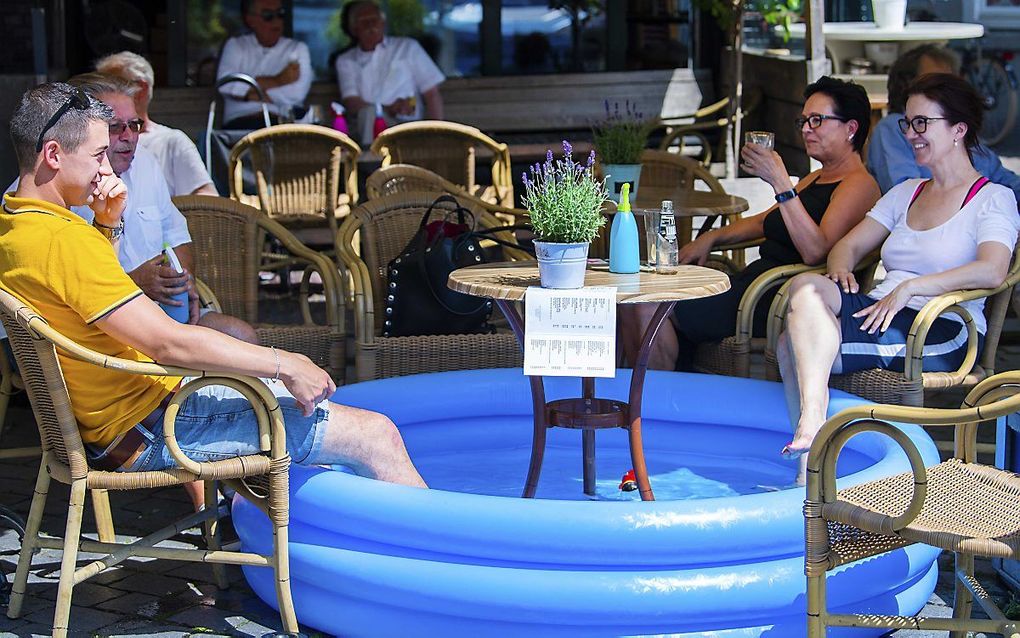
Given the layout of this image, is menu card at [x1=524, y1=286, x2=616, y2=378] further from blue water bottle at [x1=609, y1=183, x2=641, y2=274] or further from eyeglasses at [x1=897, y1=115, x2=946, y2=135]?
eyeglasses at [x1=897, y1=115, x2=946, y2=135]

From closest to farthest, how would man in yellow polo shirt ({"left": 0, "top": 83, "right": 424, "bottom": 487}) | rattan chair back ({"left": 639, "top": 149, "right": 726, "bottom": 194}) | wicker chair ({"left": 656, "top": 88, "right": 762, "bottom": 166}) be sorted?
man in yellow polo shirt ({"left": 0, "top": 83, "right": 424, "bottom": 487})
rattan chair back ({"left": 639, "top": 149, "right": 726, "bottom": 194})
wicker chair ({"left": 656, "top": 88, "right": 762, "bottom": 166})

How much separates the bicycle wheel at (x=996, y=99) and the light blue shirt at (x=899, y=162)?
3770 mm

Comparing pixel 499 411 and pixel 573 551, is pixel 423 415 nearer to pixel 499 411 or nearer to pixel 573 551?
pixel 499 411

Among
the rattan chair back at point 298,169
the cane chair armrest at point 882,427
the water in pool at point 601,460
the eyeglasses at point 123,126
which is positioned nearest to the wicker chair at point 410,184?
the rattan chair back at point 298,169

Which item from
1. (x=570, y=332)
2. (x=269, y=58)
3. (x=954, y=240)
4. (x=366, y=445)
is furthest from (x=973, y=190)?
(x=269, y=58)

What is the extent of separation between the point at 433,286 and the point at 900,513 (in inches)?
Result: 85.1

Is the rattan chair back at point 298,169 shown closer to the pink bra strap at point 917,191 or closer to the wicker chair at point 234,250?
the wicker chair at point 234,250

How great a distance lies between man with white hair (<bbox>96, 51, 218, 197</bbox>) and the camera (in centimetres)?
501

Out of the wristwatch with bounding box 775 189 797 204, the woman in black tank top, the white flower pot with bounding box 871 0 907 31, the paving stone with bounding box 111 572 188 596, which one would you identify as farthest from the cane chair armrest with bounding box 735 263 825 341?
the white flower pot with bounding box 871 0 907 31

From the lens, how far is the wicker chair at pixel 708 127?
8.22m

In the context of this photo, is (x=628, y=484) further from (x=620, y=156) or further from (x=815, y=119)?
(x=620, y=156)

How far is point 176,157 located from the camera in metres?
5.10

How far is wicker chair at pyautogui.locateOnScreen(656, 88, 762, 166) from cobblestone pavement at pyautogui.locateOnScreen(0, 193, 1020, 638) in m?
4.50

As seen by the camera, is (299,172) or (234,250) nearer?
(234,250)
